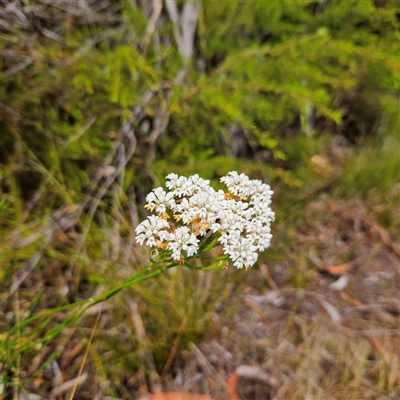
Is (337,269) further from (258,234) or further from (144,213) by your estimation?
(258,234)

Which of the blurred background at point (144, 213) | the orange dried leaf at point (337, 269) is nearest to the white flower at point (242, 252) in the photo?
the blurred background at point (144, 213)

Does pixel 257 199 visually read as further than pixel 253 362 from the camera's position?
No

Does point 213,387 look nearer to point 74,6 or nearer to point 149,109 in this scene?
point 149,109

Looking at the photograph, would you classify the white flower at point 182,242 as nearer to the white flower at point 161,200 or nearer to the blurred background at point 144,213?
the white flower at point 161,200

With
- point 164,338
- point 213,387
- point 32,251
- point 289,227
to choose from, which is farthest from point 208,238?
point 289,227

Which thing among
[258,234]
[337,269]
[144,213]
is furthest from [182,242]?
[337,269]

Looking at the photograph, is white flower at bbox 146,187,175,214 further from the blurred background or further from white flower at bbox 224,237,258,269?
the blurred background

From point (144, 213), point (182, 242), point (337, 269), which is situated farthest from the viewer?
point (337, 269)

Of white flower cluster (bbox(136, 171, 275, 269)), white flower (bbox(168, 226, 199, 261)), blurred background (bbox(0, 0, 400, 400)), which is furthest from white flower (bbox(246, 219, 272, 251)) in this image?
blurred background (bbox(0, 0, 400, 400))
